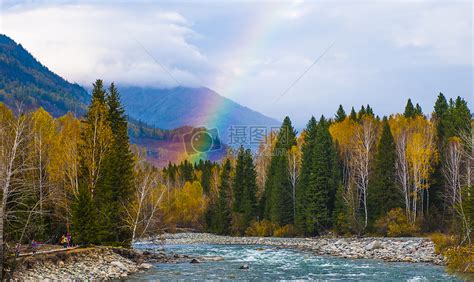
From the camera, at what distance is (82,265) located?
98.0 feet

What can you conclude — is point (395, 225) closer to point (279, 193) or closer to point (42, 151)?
point (279, 193)

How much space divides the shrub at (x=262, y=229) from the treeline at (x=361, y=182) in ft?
0.47

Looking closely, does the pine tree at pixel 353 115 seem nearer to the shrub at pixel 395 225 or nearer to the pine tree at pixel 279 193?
the pine tree at pixel 279 193

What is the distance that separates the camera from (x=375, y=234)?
56844 millimetres

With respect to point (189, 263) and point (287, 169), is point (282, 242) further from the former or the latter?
point (189, 263)

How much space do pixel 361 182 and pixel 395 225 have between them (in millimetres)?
10060

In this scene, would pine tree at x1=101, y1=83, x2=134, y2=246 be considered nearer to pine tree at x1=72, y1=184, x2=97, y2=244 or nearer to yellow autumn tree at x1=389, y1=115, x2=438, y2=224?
pine tree at x1=72, y1=184, x2=97, y2=244

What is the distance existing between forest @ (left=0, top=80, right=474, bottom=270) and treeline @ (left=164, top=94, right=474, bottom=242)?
159 millimetres

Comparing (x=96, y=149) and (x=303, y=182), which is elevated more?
(x=96, y=149)

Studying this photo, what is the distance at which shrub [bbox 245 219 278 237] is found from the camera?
69.8 m

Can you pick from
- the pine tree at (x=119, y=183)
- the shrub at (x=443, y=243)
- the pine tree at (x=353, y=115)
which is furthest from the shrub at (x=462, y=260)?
the pine tree at (x=353, y=115)

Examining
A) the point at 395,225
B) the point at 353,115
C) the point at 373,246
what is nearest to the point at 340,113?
the point at 353,115

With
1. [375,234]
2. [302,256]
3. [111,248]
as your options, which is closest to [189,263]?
[111,248]

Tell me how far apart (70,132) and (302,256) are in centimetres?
2328
